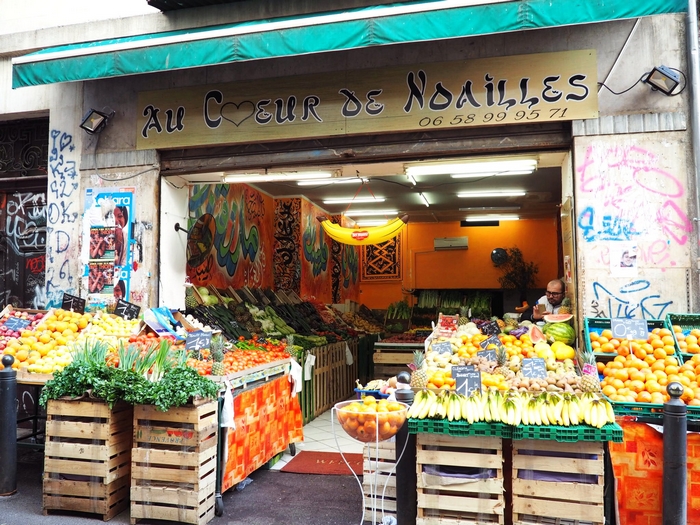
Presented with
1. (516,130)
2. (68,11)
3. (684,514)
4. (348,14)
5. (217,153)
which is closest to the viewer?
(684,514)

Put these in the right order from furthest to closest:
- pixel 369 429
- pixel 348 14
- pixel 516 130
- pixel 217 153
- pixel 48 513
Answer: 1. pixel 217 153
2. pixel 516 130
3. pixel 348 14
4. pixel 48 513
5. pixel 369 429

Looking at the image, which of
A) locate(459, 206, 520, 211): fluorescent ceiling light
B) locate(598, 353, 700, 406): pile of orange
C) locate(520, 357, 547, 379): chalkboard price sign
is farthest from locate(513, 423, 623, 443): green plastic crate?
locate(459, 206, 520, 211): fluorescent ceiling light

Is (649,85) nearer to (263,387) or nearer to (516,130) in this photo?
(516,130)

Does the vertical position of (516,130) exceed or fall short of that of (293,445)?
it exceeds it

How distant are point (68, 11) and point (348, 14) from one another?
497 centimetres

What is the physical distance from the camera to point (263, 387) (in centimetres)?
587

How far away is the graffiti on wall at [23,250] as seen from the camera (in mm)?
8562

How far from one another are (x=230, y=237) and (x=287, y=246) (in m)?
2.32

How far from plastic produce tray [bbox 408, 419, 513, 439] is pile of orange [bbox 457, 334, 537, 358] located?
75.9 inches

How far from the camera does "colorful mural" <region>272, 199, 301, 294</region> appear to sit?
12.6m

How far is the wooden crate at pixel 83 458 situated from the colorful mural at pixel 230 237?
4186 mm

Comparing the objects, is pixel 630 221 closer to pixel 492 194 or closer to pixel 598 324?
pixel 598 324

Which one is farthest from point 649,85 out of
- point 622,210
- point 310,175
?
point 310,175

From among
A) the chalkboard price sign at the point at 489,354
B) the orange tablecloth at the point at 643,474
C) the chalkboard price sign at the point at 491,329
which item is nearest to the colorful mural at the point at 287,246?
the chalkboard price sign at the point at 491,329
